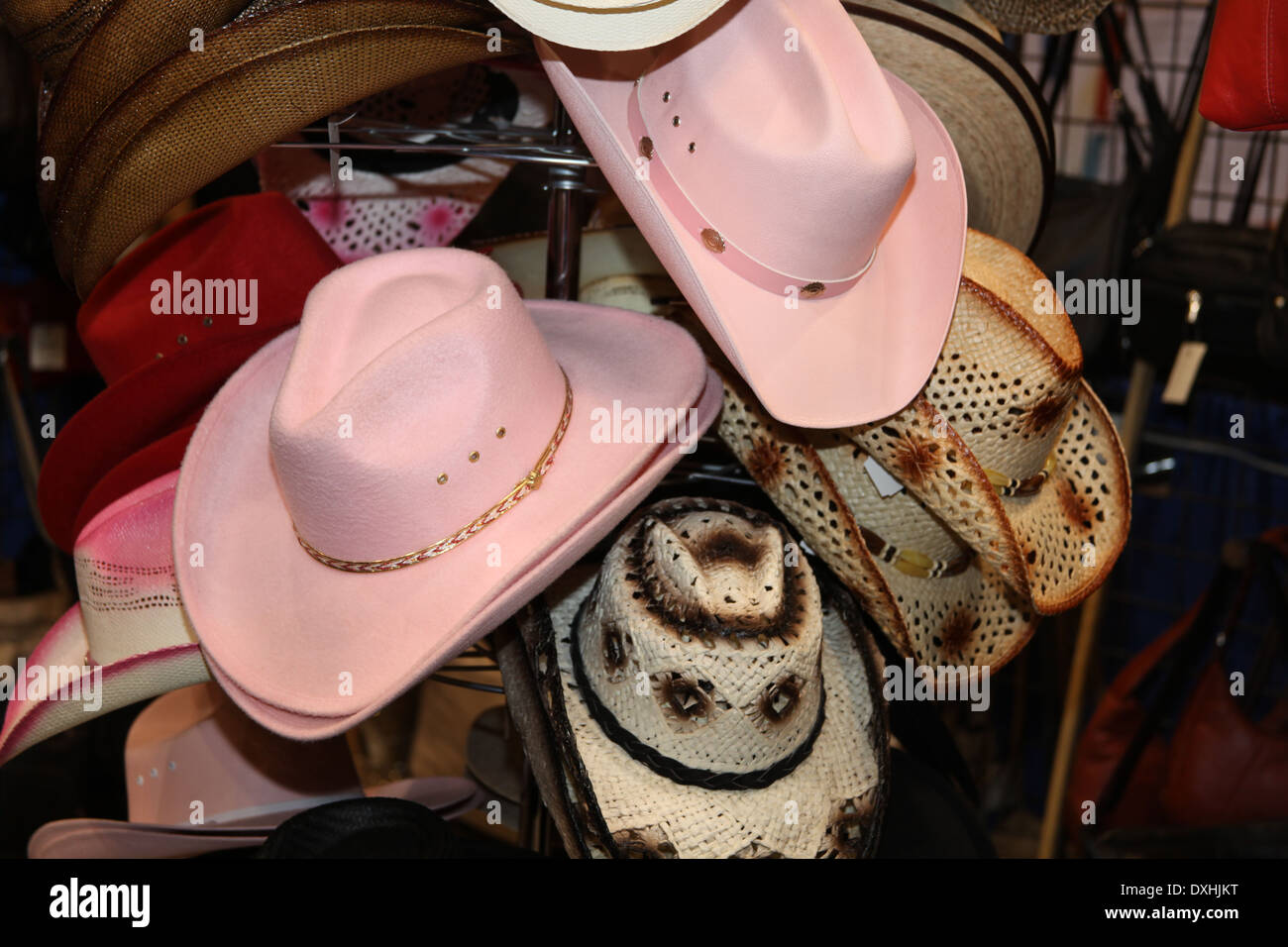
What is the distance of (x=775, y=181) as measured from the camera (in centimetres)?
83

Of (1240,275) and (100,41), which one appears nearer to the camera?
(100,41)

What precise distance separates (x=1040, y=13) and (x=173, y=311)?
0.97 meters

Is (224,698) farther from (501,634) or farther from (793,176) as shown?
(793,176)

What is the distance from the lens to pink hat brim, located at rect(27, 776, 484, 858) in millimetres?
1062

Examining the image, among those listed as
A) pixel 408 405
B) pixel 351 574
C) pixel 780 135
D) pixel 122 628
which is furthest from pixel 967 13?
pixel 122 628

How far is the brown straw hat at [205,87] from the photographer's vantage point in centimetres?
80

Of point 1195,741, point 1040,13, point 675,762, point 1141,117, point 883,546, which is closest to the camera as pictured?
point 675,762

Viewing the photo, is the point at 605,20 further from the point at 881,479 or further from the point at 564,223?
the point at 881,479

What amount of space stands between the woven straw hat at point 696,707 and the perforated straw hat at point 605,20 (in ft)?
1.33

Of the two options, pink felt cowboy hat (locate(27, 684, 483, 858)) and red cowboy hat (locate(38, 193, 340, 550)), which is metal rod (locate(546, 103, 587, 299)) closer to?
red cowboy hat (locate(38, 193, 340, 550))

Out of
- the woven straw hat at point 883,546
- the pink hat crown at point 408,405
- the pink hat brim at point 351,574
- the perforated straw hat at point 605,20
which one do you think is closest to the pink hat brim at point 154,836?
the pink hat brim at point 351,574

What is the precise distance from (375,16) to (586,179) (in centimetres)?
30

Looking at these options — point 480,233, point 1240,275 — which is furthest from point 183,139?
point 1240,275

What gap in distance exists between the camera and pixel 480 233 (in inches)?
55.4
